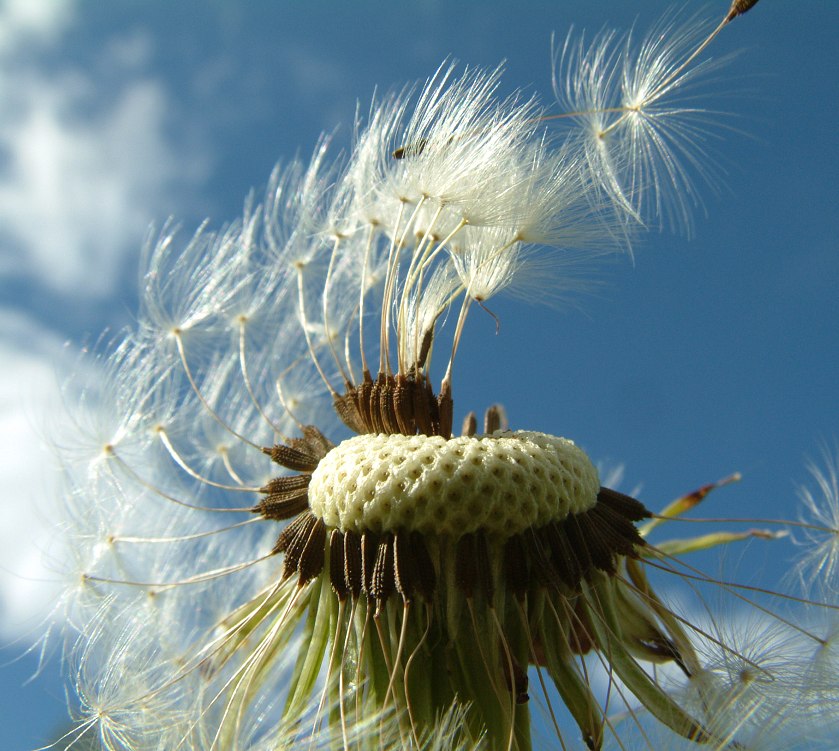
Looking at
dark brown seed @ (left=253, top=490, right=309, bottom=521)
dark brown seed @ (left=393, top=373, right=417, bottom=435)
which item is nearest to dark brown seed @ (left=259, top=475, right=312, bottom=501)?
dark brown seed @ (left=253, top=490, right=309, bottom=521)

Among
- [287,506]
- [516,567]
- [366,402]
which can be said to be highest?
[366,402]

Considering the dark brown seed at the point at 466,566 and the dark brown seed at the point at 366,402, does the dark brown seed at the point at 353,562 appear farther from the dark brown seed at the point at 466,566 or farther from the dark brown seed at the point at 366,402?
the dark brown seed at the point at 366,402

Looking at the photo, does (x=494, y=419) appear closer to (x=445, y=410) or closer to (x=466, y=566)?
(x=445, y=410)

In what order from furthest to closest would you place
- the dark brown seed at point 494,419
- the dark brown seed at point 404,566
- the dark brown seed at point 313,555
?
the dark brown seed at point 494,419
the dark brown seed at point 313,555
the dark brown seed at point 404,566

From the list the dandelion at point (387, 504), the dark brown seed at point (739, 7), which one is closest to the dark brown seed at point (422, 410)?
the dandelion at point (387, 504)

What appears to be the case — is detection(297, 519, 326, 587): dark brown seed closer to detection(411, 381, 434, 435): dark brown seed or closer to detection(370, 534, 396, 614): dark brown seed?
detection(370, 534, 396, 614): dark brown seed

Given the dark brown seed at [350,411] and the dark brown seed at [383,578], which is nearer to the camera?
the dark brown seed at [383,578]

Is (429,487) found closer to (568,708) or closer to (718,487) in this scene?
(568,708)

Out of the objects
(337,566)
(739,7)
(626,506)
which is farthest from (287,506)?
(739,7)
